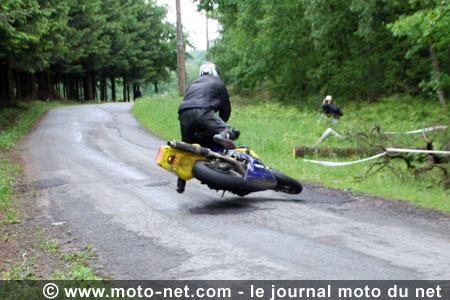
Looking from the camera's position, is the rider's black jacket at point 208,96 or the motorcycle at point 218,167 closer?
the motorcycle at point 218,167

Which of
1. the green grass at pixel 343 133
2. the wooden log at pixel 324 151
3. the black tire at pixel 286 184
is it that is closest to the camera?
the black tire at pixel 286 184

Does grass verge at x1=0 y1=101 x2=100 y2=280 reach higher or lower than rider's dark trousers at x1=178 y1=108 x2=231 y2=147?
lower

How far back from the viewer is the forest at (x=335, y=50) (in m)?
24.6

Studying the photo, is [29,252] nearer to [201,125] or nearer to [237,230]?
[237,230]

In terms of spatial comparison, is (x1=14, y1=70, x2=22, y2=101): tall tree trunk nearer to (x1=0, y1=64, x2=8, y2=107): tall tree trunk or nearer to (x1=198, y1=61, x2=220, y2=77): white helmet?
(x1=0, y1=64, x2=8, y2=107): tall tree trunk

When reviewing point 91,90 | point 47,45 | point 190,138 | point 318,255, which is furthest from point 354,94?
point 91,90

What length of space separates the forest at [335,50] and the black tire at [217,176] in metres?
15.7

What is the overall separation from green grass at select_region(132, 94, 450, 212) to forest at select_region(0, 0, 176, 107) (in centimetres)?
593

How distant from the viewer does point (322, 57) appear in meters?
29.6

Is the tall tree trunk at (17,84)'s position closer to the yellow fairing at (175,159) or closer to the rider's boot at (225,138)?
the yellow fairing at (175,159)

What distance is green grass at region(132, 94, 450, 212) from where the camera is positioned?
923 cm

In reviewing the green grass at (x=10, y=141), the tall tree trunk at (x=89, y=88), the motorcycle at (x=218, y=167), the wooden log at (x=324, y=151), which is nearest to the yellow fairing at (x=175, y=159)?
the motorcycle at (x=218, y=167)

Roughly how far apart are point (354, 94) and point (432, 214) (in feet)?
74.9

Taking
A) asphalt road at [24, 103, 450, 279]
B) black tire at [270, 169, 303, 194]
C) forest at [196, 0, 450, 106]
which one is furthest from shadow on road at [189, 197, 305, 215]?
forest at [196, 0, 450, 106]
